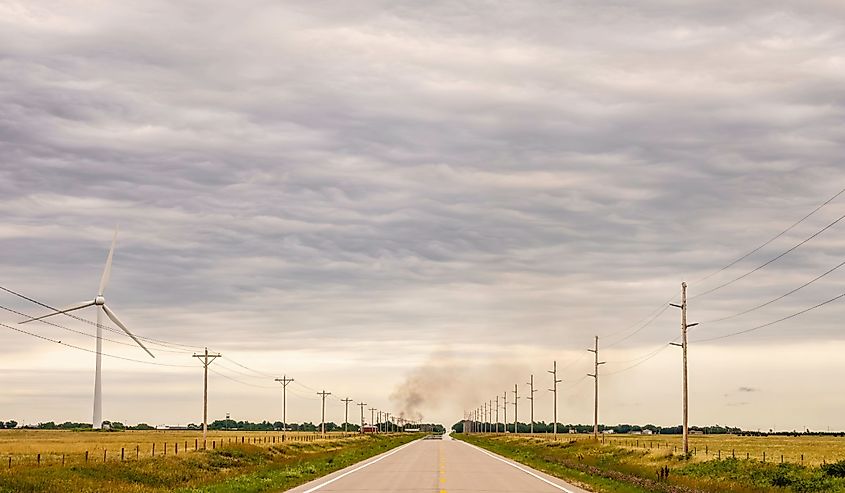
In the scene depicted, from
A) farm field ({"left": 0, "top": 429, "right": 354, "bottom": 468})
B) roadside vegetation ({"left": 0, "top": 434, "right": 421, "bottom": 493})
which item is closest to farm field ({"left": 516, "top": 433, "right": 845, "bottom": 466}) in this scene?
roadside vegetation ({"left": 0, "top": 434, "right": 421, "bottom": 493})

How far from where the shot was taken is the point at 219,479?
42.4 metres

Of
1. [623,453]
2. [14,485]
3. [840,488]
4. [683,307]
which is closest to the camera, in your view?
[14,485]

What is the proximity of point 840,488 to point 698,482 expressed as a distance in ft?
20.8

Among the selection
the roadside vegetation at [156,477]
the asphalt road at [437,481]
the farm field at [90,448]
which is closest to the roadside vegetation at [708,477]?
the asphalt road at [437,481]

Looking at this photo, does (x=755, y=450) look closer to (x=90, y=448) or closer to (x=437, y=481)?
(x=90, y=448)

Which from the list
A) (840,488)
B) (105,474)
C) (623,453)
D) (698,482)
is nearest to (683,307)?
(623,453)

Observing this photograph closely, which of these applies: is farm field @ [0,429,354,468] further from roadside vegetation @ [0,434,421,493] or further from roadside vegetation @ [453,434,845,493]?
roadside vegetation @ [453,434,845,493]

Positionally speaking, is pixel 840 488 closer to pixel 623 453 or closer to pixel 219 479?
pixel 219 479

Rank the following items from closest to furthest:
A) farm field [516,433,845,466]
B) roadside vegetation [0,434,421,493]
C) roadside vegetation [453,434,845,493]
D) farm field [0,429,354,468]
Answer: roadside vegetation [0,434,421,493], roadside vegetation [453,434,845,493], farm field [0,429,354,468], farm field [516,433,845,466]

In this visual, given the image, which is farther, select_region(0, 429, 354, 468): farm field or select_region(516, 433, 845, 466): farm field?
select_region(516, 433, 845, 466): farm field

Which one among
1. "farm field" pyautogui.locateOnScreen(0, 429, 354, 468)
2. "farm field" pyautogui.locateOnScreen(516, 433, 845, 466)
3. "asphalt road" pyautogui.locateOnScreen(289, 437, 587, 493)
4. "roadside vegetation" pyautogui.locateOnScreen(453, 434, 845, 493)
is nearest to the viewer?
"asphalt road" pyautogui.locateOnScreen(289, 437, 587, 493)

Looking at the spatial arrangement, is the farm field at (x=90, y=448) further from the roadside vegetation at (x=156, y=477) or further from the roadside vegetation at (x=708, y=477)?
the roadside vegetation at (x=708, y=477)

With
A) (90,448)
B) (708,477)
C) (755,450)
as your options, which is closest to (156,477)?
(708,477)

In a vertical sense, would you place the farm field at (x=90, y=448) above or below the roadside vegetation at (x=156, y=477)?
below
